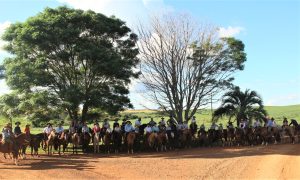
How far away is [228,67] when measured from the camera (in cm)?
3222

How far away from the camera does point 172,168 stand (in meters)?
16.4

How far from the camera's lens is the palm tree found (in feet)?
101

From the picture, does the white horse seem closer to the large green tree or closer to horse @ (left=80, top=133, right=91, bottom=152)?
horse @ (left=80, top=133, right=91, bottom=152)

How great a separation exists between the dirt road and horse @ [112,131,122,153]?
470cm

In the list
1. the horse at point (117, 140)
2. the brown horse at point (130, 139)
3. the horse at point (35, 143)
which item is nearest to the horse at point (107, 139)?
the horse at point (117, 140)

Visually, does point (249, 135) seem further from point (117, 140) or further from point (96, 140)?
point (96, 140)

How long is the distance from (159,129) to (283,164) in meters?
9.38

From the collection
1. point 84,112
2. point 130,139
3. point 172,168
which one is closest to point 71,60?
point 84,112

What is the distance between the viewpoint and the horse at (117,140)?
23531 mm

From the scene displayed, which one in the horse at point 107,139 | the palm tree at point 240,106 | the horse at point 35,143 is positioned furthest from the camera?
the palm tree at point 240,106

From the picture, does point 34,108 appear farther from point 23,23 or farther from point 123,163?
point 123,163

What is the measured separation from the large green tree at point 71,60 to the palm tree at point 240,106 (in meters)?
8.23

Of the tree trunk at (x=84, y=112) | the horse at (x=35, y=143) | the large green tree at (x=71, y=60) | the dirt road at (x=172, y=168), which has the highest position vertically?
the large green tree at (x=71, y=60)

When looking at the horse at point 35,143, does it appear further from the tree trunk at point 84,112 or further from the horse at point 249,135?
the horse at point 249,135
